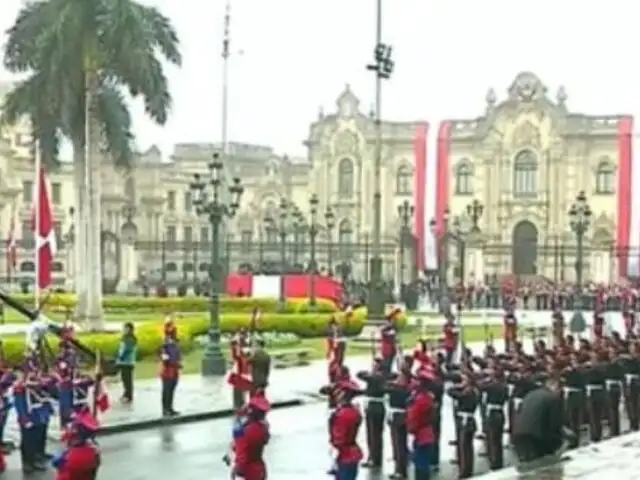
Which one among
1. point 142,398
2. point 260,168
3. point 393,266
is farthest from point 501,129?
point 142,398

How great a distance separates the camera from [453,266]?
8006 cm

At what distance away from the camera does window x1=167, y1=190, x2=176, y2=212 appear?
9431 cm

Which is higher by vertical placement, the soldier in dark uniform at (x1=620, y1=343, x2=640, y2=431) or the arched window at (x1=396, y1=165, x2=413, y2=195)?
the arched window at (x1=396, y1=165, x2=413, y2=195)

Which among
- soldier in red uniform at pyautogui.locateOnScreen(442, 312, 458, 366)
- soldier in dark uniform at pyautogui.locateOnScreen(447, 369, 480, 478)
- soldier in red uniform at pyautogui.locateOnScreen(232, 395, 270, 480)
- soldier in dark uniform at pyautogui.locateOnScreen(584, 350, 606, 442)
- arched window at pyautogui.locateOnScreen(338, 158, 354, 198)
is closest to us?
soldier in red uniform at pyautogui.locateOnScreen(232, 395, 270, 480)

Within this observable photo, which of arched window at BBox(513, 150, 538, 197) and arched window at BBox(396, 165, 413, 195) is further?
arched window at BBox(396, 165, 413, 195)

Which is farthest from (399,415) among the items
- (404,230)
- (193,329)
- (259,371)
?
(404,230)

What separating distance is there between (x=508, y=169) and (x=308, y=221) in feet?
43.3

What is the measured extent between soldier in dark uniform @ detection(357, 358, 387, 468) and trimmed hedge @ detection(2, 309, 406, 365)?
35.2 feet

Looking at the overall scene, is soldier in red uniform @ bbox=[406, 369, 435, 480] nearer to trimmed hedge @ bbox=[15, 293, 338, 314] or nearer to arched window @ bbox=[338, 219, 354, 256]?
trimmed hedge @ bbox=[15, 293, 338, 314]

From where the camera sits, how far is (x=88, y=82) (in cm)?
3450

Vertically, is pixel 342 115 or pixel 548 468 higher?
pixel 342 115

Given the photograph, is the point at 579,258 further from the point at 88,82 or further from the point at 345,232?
the point at 345,232

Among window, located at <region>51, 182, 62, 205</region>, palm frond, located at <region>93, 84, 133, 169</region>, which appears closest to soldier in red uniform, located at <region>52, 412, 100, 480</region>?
palm frond, located at <region>93, 84, 133, 169</region>

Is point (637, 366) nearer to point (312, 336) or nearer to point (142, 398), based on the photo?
point (142, 398)
